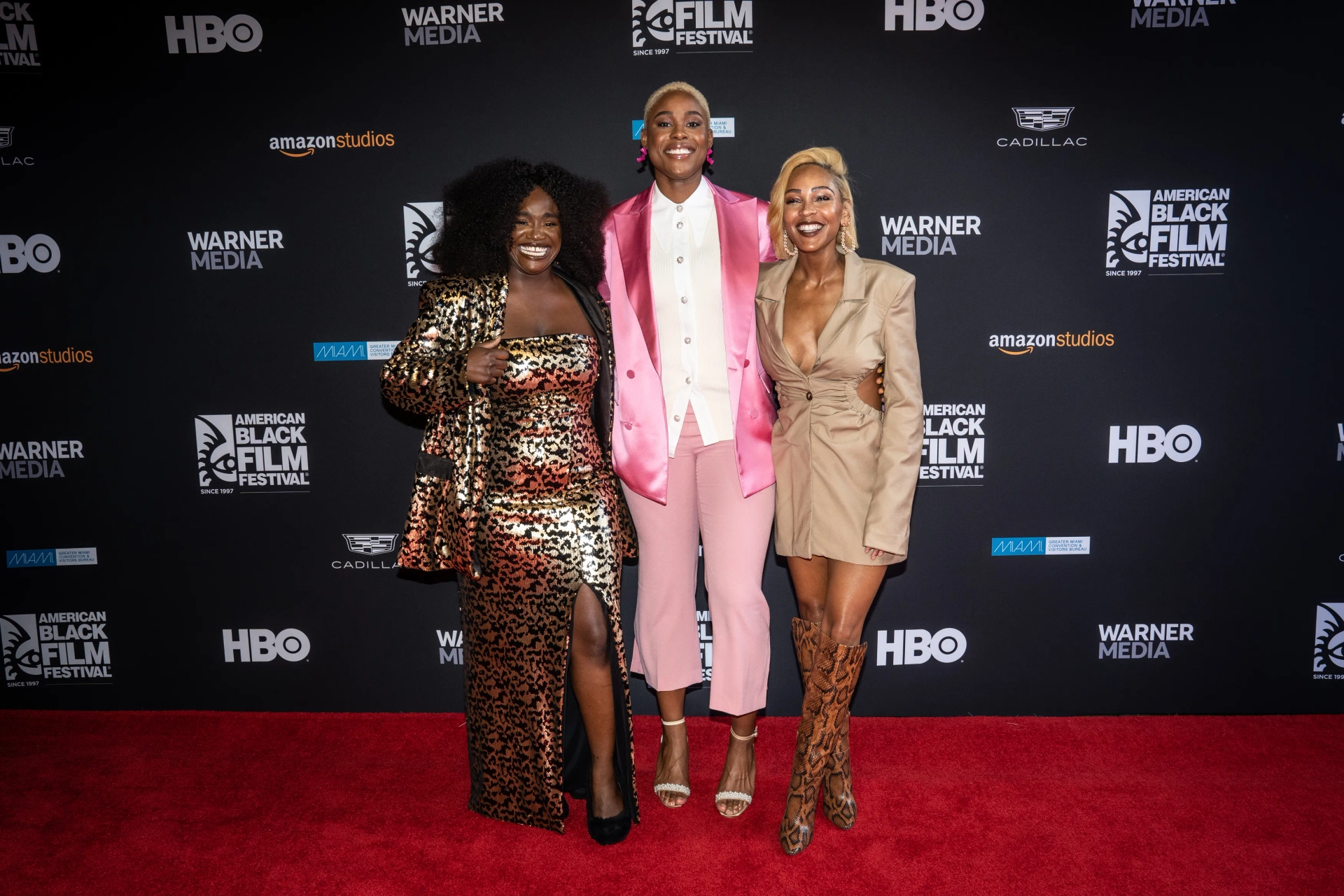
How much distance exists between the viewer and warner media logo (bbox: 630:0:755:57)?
10.1 ft

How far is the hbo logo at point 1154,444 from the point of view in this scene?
3320mm

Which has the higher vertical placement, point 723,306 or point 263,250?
point 263,250

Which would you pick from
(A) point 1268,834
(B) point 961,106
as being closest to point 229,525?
(B) point 961,106

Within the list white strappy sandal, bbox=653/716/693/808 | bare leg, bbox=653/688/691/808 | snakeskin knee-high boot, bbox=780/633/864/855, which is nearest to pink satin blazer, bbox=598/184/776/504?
snakeskin knee-high boot, bbox=780/633/864/855

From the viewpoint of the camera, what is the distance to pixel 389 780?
3.01 meters

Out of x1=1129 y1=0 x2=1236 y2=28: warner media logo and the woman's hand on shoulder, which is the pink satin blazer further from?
x1=1129 y1=0 x2=1236 y2=28: warner media logo

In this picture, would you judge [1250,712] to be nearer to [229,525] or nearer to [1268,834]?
[1268,834]

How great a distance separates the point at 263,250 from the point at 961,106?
8.45 ft

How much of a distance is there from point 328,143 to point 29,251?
3.90 feet

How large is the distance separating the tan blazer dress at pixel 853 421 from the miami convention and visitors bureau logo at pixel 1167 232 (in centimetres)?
122

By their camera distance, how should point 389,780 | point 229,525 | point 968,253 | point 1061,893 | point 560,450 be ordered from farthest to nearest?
point 229,525
point 968,253
point 389,780
point 560,450
point 1061,893

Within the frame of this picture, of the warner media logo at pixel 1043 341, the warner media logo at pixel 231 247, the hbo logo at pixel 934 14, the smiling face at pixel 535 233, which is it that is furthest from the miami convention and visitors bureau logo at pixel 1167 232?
the warner media logo at pixel 231 247

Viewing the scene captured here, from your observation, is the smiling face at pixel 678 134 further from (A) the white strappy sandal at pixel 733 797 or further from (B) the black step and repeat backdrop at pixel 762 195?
(A) the white strappy sandal at pixel 733 797

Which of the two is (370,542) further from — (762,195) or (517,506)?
(762,195)
